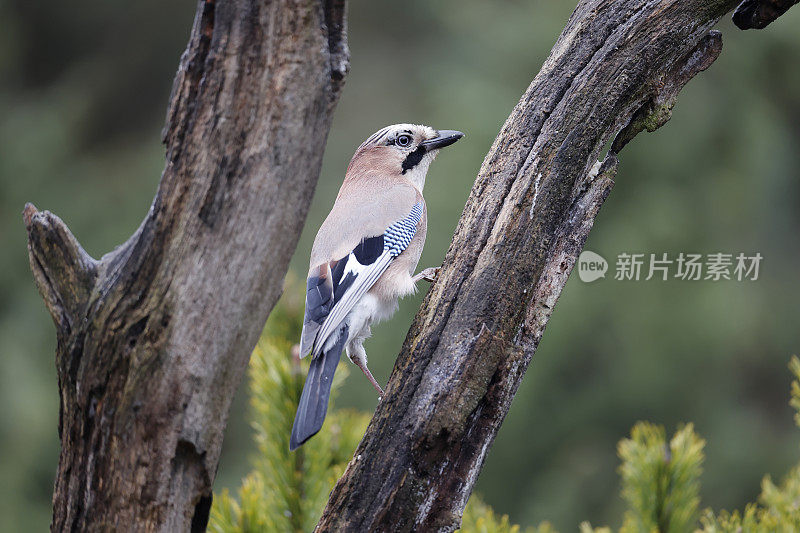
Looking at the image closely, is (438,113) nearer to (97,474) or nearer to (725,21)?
(725,21)

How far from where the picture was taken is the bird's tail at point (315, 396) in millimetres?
1529

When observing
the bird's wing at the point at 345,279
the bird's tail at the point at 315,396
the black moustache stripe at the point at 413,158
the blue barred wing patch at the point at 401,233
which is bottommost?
the bird's tail at the point at 315,396

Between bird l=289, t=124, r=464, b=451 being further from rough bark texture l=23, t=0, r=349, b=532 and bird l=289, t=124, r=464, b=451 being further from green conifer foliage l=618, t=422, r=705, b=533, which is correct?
green conifer foliage l=618, t=422, r=705, b=533

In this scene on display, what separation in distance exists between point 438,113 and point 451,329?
270 cm

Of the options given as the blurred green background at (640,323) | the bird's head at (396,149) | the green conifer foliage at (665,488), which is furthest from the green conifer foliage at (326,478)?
the blurred green background at (640,323)

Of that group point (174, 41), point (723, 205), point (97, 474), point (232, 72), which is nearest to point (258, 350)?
point (97, 474)

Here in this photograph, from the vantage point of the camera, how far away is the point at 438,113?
4.11 metres

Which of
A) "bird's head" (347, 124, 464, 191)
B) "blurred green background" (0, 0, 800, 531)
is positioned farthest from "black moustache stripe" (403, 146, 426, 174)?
"blurred green background" (0, 0, 800, 531)

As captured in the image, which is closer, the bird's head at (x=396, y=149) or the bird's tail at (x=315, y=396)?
the bird's tail at (x=315, y=396)

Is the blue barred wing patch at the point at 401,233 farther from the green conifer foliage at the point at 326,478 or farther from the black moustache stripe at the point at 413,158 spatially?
the green conifer foliage at the point at 326,478

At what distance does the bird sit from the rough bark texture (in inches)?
18.1

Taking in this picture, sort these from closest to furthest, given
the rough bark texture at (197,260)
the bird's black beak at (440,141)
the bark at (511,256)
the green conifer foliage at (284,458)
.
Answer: the rough bark texture at (197,260) < the bark at (511,256) < the green conifer foliage at (284,458) < the bird's black beak at (440,141)

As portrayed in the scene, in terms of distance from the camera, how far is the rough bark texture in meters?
1.23

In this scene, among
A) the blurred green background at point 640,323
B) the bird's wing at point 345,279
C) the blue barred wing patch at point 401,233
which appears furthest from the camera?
the blurred green background at point 640,323
